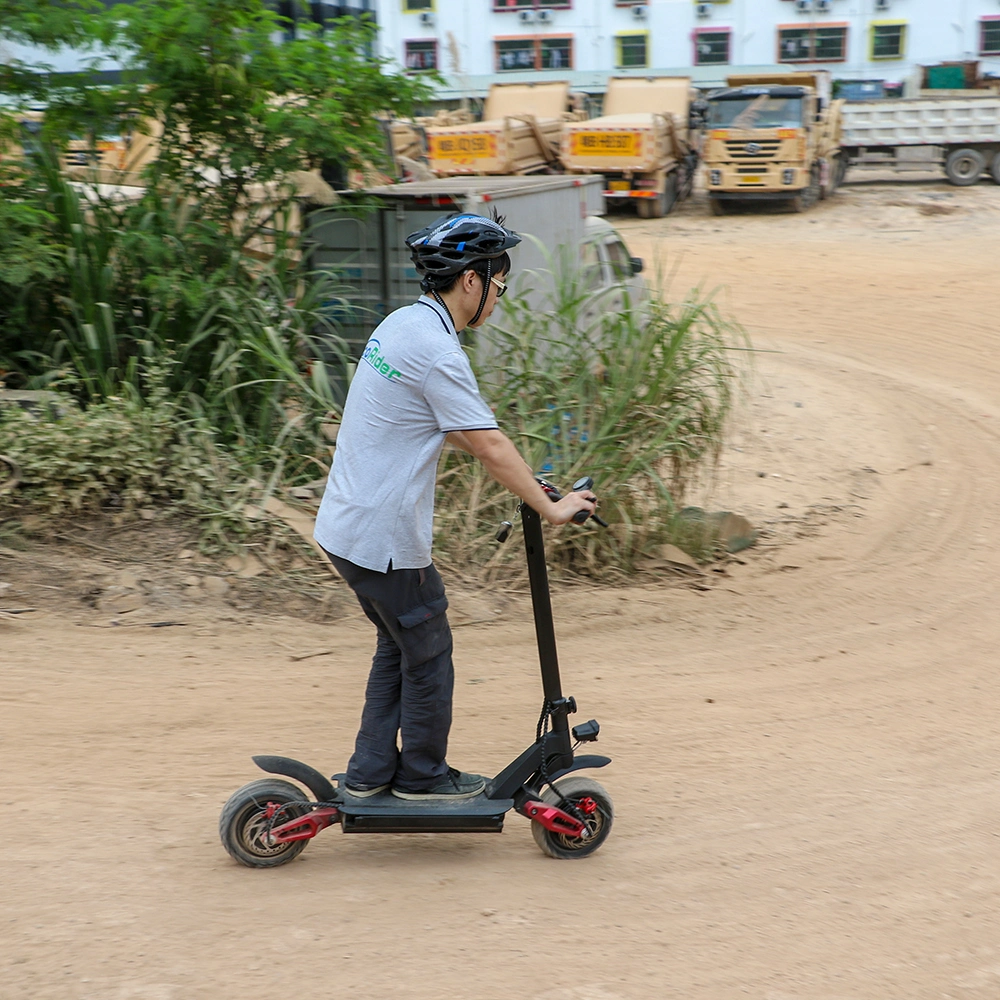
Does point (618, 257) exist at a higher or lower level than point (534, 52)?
lower

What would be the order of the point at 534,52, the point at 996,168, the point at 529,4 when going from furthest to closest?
the point at 534,52 → the point at 529,4 → the point at 996,168

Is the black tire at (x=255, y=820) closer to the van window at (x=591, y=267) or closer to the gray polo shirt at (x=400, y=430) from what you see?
the gray polo shirt at (x=400, y=430)

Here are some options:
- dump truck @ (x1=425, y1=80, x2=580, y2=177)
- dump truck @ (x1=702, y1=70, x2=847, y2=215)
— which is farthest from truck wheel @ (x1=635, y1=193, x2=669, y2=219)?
dump truck @ (x1=425, y1=80, x2=580, y2=177)

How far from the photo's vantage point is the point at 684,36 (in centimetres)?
3709

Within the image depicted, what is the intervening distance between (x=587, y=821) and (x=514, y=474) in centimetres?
118

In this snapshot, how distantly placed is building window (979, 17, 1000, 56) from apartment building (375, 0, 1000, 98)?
0.10ft

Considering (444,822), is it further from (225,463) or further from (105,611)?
(225,463)

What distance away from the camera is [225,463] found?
6.33 m

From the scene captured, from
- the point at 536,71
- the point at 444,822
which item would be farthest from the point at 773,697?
the point at 536,71

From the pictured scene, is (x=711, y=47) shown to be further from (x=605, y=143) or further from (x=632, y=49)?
(x=605, y=143)

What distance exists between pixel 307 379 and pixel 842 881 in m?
4.32

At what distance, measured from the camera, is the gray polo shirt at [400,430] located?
123 inches

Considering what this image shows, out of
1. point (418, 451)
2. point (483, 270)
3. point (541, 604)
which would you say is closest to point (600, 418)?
point (541, 604)

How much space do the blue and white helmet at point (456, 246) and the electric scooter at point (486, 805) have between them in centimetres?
68
